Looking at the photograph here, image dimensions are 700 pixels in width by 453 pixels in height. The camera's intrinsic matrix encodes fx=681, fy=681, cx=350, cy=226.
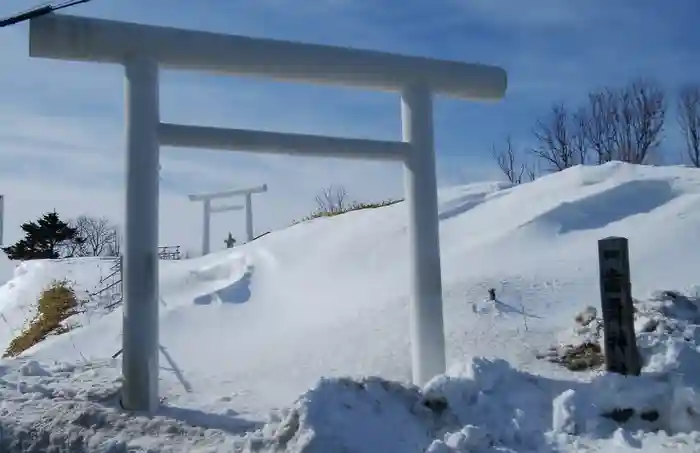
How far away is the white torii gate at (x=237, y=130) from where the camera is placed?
221 inches

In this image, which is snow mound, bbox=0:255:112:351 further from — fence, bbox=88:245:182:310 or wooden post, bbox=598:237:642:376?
wooden post, bbox=598:237:642:376

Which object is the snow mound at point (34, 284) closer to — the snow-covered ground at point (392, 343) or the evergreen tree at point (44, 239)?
the snow-covered ground at point (392, 343)

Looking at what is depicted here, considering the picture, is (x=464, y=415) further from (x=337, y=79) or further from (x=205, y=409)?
(x=337, y=79)

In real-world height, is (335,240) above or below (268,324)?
above

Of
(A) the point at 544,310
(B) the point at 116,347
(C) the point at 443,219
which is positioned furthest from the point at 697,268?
(B) the point at 116,347

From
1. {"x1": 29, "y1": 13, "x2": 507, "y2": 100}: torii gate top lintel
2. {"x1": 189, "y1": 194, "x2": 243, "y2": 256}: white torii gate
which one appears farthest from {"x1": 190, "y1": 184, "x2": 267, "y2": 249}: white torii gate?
{"x1": 29, "y1": 13, "x2": 507, "y2": 100}: torii gate top lintel

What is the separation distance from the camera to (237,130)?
Result: 6020 mm

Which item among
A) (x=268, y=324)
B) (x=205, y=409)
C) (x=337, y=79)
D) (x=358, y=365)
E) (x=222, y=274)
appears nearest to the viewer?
(x=205, y=409)

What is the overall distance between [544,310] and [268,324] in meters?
3.78

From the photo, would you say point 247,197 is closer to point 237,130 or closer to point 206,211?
point 206,211

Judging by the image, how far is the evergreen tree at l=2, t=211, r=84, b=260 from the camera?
33.5m

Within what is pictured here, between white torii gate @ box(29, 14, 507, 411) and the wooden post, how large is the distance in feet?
5.05

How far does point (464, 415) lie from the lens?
16.1ft

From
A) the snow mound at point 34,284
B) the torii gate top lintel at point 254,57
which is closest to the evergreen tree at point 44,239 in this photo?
the snow mound at point 34,284
